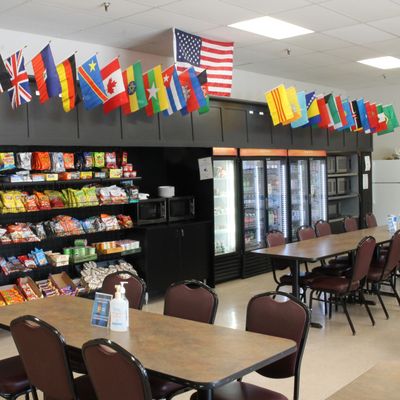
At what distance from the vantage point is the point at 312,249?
224 inches

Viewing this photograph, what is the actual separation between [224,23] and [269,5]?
733 millimetres

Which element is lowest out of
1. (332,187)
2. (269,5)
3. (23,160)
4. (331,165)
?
(332,187)

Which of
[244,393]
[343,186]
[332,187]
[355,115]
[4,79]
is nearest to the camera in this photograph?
[244,393]

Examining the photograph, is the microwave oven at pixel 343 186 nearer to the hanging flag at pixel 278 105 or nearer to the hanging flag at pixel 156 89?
the hanging flag at pixel 278 105

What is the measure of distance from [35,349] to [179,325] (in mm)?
769

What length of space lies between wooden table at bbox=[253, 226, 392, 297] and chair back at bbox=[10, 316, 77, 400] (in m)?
2.92

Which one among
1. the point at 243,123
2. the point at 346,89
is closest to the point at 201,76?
the point at 243,123

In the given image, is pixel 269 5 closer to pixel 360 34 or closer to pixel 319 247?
pixel 360 34

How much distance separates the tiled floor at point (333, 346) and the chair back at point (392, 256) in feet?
1.56

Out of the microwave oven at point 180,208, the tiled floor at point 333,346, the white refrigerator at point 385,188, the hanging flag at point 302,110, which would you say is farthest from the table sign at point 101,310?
the white refrigerator at point 385,188

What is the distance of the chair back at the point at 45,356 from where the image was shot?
2.66m

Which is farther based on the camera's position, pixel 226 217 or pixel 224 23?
pixel 226 217

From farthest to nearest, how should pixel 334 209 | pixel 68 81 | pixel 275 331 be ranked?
pixel 334 209 < pixel 68 81 < pixel 275 331

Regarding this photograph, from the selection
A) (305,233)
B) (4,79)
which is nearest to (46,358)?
(4,79)
